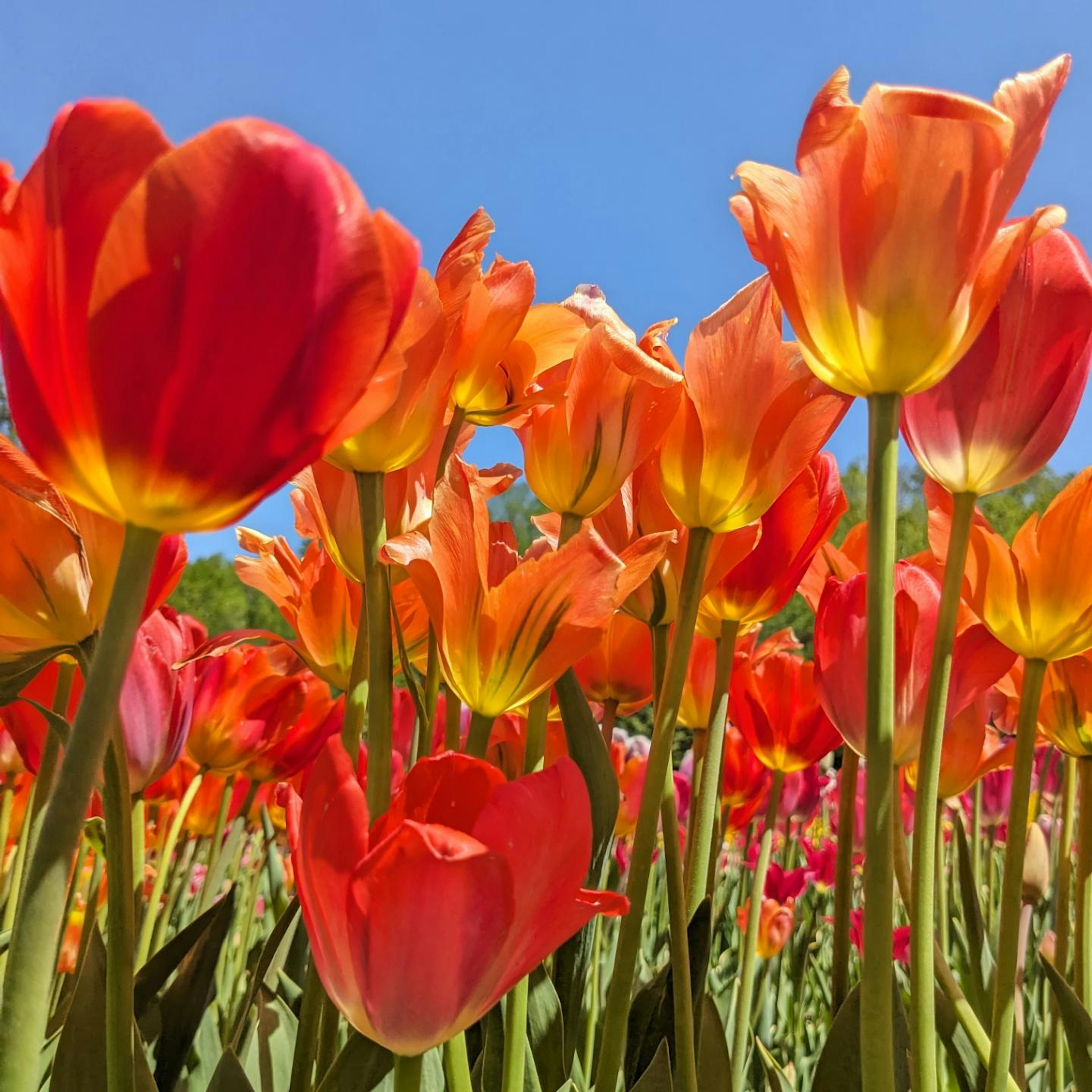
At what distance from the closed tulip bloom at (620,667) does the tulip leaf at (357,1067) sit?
0.41 metres

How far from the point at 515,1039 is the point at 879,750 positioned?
225 mm

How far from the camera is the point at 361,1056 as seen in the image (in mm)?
422

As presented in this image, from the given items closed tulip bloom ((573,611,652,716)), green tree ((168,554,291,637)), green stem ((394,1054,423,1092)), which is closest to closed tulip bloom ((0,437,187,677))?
green stem ((394,1054,423,1092))

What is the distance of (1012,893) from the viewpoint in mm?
501

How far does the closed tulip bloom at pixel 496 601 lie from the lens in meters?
0.45

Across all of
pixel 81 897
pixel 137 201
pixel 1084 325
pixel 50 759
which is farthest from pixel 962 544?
pixel 81 897

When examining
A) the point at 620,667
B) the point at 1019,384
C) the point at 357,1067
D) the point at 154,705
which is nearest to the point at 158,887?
the point at 154,705

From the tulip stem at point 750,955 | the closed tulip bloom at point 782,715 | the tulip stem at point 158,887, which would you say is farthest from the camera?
the closed tulip bloom at point 782,715

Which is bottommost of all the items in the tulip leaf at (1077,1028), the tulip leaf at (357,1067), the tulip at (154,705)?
the tulip leaf at (357,1067)

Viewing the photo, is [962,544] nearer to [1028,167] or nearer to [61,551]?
[1028,167]

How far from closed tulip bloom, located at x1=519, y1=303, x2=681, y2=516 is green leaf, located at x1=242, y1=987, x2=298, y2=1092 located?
13.5 inches

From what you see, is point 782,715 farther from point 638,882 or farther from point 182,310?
point 182,310

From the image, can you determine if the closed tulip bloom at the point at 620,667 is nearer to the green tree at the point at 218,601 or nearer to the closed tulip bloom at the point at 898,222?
the closed tulip bloom at the point at 898,222

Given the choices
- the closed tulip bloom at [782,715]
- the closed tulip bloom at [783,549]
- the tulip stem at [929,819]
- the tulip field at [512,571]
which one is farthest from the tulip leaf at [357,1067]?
the closed tulip bloom at [782,715]
